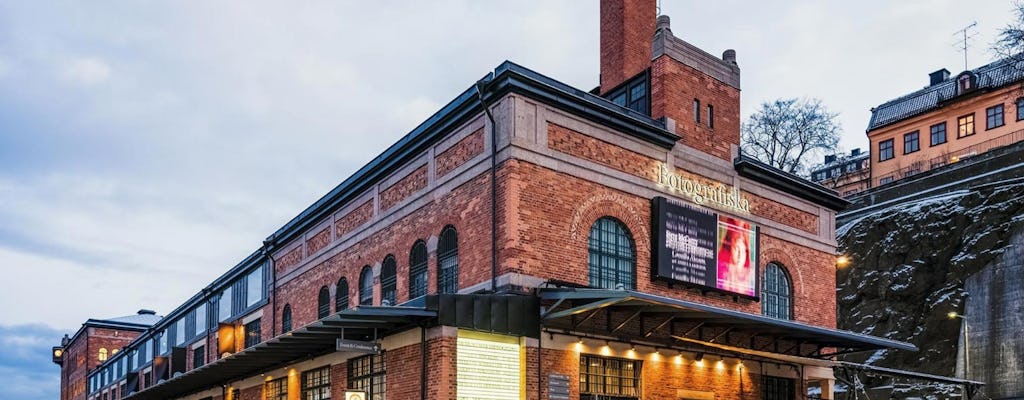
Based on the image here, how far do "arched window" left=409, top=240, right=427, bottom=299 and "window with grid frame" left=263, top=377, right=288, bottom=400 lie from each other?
6464 millimetres

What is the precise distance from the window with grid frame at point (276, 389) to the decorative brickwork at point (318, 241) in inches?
185

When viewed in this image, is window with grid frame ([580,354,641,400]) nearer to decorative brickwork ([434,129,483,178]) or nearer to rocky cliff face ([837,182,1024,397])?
decorative brickwork ([434,129,483,178])

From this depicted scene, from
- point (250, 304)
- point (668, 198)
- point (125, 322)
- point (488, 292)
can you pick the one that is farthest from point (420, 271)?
point (125, 322)

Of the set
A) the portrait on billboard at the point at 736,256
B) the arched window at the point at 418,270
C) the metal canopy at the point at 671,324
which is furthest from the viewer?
the portrait on billboard at the point at 736,256

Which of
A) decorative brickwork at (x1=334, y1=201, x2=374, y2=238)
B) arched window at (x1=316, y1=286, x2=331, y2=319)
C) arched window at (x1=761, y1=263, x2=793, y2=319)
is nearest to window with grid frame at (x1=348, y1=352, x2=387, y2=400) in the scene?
decorative brickwork at (x1=334, y1=201, x2=374, y2=238)

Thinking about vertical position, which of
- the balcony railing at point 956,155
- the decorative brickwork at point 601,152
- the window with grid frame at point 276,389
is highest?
the balcony railing at point 956,155

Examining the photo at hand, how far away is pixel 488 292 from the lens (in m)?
19.7

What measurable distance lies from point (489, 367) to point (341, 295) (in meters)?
10.8

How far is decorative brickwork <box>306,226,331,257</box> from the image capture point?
3009 cm

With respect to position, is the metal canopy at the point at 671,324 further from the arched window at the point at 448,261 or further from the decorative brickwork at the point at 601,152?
the decorative brickwork at the point at 601,152

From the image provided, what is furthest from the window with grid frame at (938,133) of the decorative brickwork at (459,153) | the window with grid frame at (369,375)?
the window with grid frame at (369,375)

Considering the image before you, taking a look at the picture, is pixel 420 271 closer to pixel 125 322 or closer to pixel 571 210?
pixel 571 210

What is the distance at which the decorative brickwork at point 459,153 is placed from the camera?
21000 millimetres

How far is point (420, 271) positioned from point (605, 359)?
5.52 m
